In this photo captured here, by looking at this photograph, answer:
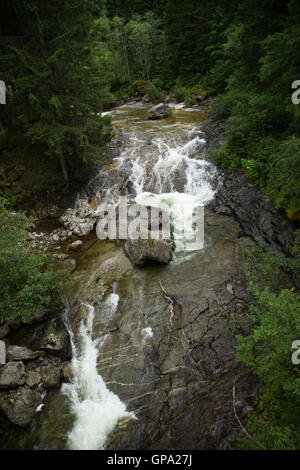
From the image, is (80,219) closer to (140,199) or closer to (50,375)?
(140,199)

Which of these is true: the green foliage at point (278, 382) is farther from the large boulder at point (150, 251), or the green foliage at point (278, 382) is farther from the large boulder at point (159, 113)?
the large boulder at point (159, 113)

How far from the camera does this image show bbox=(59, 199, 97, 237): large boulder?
10.8 m

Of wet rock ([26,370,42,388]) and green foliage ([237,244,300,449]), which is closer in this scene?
green foliage ([237,244,300,449])

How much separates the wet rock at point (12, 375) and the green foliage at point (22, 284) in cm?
102

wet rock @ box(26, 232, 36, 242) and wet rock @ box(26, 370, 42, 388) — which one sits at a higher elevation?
wet rock @ box(26, 232, 36, 242)

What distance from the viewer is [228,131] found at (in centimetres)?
1217

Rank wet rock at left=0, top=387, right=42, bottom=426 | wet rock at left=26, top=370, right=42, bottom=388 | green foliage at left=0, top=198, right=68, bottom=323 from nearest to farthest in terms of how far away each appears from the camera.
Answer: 1. wet rock at left=0, top=387, right=42, bottom=426
2. wet rock at left=26, top=370, right=42, bottom=388
3. green foliage at left=0, top=198, right=68, bottom=323

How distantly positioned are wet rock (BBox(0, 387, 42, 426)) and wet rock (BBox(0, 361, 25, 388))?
0.51 feet

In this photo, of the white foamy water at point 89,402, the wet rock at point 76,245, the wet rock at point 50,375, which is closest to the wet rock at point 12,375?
the wet rock at point 50,375

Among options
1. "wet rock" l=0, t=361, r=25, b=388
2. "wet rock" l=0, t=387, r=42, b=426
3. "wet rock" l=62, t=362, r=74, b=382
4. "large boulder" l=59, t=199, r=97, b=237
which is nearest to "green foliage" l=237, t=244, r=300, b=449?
"wet rock" l=62, t=362, r=74, b=382

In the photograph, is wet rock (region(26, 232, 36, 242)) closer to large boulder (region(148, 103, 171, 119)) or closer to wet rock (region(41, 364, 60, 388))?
wet rock (region(41, 364, 60, 388))

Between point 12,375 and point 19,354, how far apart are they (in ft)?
1.69

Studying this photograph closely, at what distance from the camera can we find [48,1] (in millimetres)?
9891
